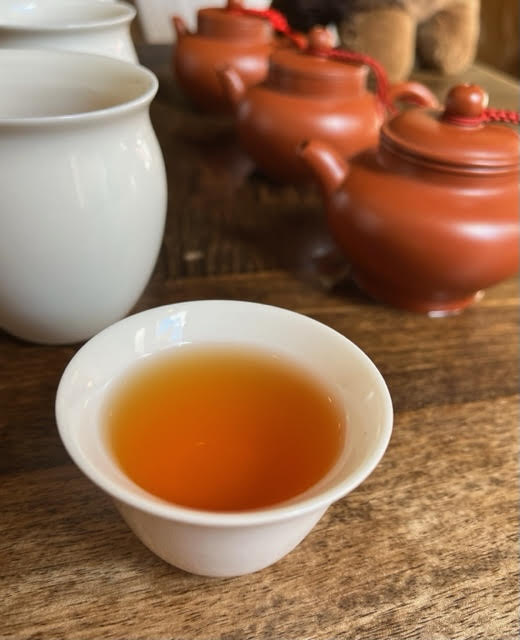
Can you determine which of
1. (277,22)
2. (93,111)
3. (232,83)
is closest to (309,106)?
(232,83)

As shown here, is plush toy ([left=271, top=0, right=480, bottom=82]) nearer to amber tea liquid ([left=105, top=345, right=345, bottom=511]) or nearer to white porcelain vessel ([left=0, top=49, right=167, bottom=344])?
white porcelain vessel ([left=0, top=49, right=167, bottom=344])

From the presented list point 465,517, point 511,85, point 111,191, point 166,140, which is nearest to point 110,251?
point 111,191

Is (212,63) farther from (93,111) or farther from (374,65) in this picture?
(93,111)

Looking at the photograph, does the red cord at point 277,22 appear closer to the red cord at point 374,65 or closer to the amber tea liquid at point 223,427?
the red cord at point 374,65

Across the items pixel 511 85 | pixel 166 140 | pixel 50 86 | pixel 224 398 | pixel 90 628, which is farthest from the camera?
pixel 511 85

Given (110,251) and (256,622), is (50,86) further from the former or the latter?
(256,622)

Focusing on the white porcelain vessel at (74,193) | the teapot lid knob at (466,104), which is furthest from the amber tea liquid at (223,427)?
the teapot lid knob at (466,104)

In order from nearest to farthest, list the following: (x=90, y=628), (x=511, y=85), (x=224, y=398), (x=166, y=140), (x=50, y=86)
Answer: (x=90, y=628) → (x=224, y=398) → (x=50, y=86) → (x=166, y=140) → (x=511, y=85)
